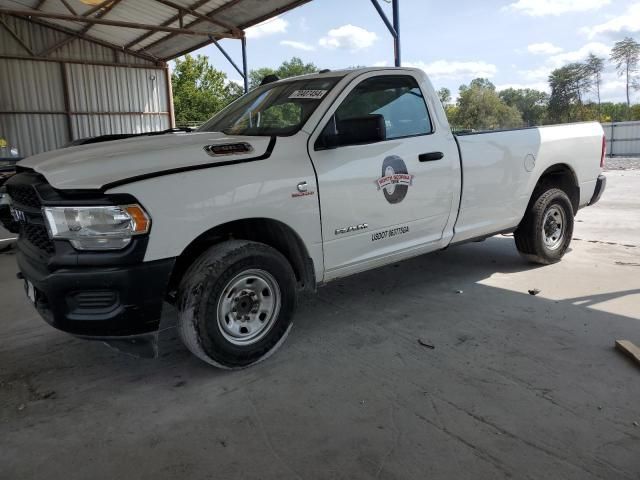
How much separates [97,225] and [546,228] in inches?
177

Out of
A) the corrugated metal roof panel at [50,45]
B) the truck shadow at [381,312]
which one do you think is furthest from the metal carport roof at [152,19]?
the truck shadow at [381,312]

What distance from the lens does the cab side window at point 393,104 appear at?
12.7 ft

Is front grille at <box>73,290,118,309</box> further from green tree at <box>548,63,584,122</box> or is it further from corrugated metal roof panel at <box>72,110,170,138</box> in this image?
green tree at <box>548,63,584,122</box>

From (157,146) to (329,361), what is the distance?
1.78 meters

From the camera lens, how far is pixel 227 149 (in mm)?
3170

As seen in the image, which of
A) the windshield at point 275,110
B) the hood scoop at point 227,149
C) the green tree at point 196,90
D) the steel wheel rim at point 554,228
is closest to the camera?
the hood scoop at point 227,149

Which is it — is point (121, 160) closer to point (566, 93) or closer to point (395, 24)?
point (395, 24)

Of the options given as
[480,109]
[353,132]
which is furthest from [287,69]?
[353,132]

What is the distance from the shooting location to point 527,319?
158 inches

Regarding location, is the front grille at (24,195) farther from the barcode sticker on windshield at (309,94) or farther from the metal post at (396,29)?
the metal post at (396,29)

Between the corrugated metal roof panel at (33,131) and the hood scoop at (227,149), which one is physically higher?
the corrugated metal roof panel at (33,131)

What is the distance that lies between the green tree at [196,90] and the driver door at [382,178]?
38.0 metres

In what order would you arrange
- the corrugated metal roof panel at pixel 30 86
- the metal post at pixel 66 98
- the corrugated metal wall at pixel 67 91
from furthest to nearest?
the metal post at pixel 66 98 < the corrugated metal wall at pixel 67 91 < the corrugated metal roof panel at pixel 30 86

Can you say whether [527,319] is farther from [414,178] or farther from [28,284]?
[28,284]
